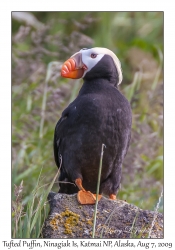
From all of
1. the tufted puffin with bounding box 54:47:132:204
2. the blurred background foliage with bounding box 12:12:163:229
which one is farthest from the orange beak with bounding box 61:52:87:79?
the blurred background foliage with bounding box 12:12:163:229

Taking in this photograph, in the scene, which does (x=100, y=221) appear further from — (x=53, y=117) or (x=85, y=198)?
(x=53, y=117)

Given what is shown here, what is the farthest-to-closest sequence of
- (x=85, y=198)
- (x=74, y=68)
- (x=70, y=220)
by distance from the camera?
(x=74, y=68), (x=85, y=198), (x=70, y=220)

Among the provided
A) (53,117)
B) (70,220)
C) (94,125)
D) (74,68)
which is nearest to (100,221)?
(70,220)

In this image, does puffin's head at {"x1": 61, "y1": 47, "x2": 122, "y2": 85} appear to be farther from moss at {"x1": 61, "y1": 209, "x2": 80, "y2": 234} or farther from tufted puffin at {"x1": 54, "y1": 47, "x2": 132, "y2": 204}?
moss at {"x1": 61, "y1": 209, "x2": 80, "y2": 234}

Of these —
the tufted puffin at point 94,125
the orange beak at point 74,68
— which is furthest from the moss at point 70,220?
the orange beak at point 74,68

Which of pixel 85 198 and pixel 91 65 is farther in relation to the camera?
pixel 91 65

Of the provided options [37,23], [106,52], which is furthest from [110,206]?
[37,23]

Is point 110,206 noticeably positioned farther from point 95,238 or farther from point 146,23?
point 146,23
